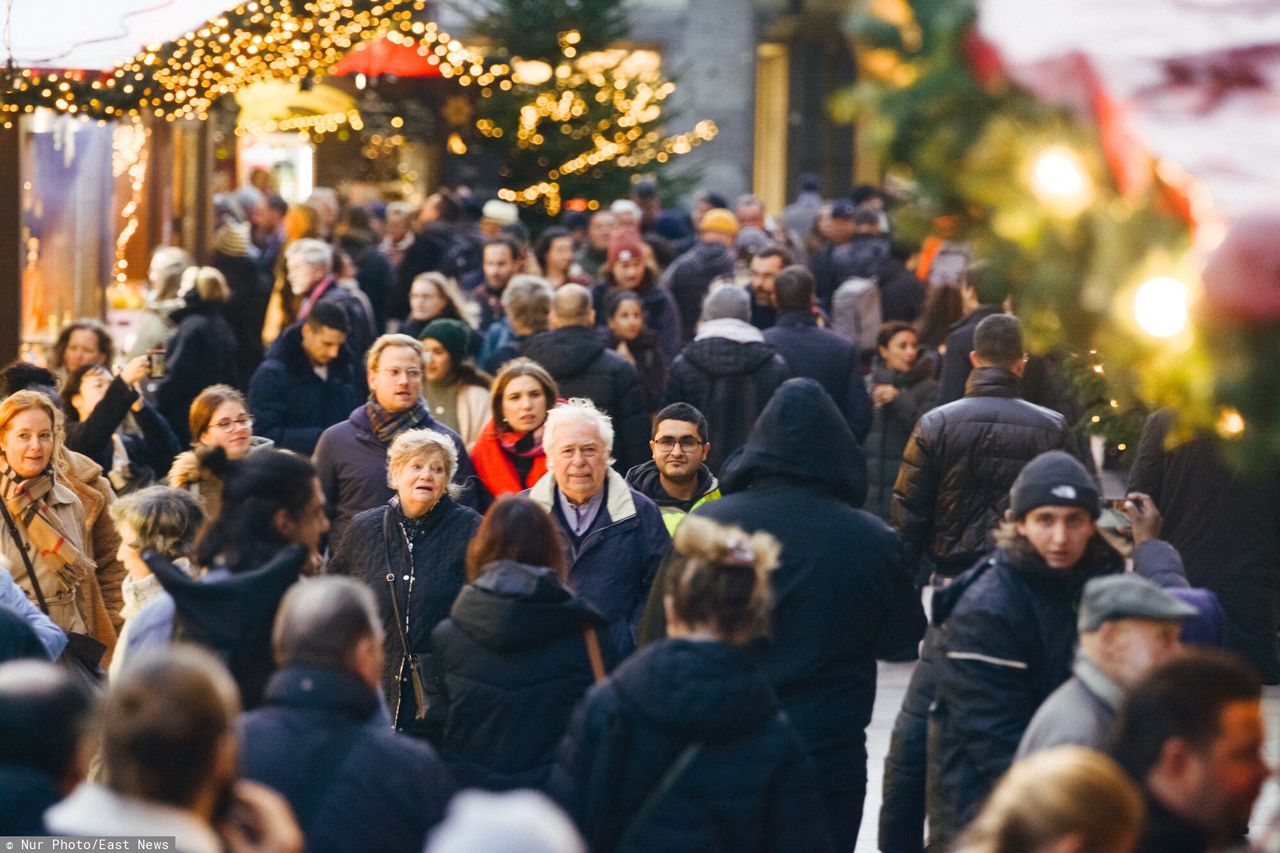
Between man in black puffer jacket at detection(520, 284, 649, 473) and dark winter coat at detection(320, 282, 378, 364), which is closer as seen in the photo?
man in black puffer jacket at detection(520, 284, 649, 473)

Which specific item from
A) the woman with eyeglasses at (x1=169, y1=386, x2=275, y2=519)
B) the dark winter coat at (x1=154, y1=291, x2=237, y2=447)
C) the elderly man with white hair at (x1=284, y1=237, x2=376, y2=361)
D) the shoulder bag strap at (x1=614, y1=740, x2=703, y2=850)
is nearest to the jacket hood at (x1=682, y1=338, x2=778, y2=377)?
the elderly man with white hair at (x1=284, y1=237, x2=376, y2=361)

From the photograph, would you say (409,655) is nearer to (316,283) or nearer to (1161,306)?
(1161,306)

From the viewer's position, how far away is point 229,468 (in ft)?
18.2

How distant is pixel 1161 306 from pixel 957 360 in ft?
25.8

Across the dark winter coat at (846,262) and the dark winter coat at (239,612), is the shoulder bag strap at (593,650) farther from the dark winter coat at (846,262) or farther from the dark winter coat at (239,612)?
the dark winter coat at (846,262)

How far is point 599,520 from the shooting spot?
24.0 ft

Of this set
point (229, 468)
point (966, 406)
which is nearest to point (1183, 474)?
point (966, 406)

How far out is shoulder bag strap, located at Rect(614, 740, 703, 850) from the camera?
467 centimetres

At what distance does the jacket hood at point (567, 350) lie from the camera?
34.4 ft

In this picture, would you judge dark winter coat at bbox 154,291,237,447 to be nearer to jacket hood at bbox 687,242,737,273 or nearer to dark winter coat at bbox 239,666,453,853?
jacket hood at bbox 687,242,737,273

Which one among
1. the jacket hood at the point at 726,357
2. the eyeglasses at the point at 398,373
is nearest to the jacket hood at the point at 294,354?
the eyeglasses at the point at 398,373

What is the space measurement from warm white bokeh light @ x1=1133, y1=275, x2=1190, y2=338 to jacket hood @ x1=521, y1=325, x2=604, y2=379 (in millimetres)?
7015

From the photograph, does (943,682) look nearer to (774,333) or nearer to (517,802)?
(517,802)

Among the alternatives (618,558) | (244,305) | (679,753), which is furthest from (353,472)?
(244,305)
